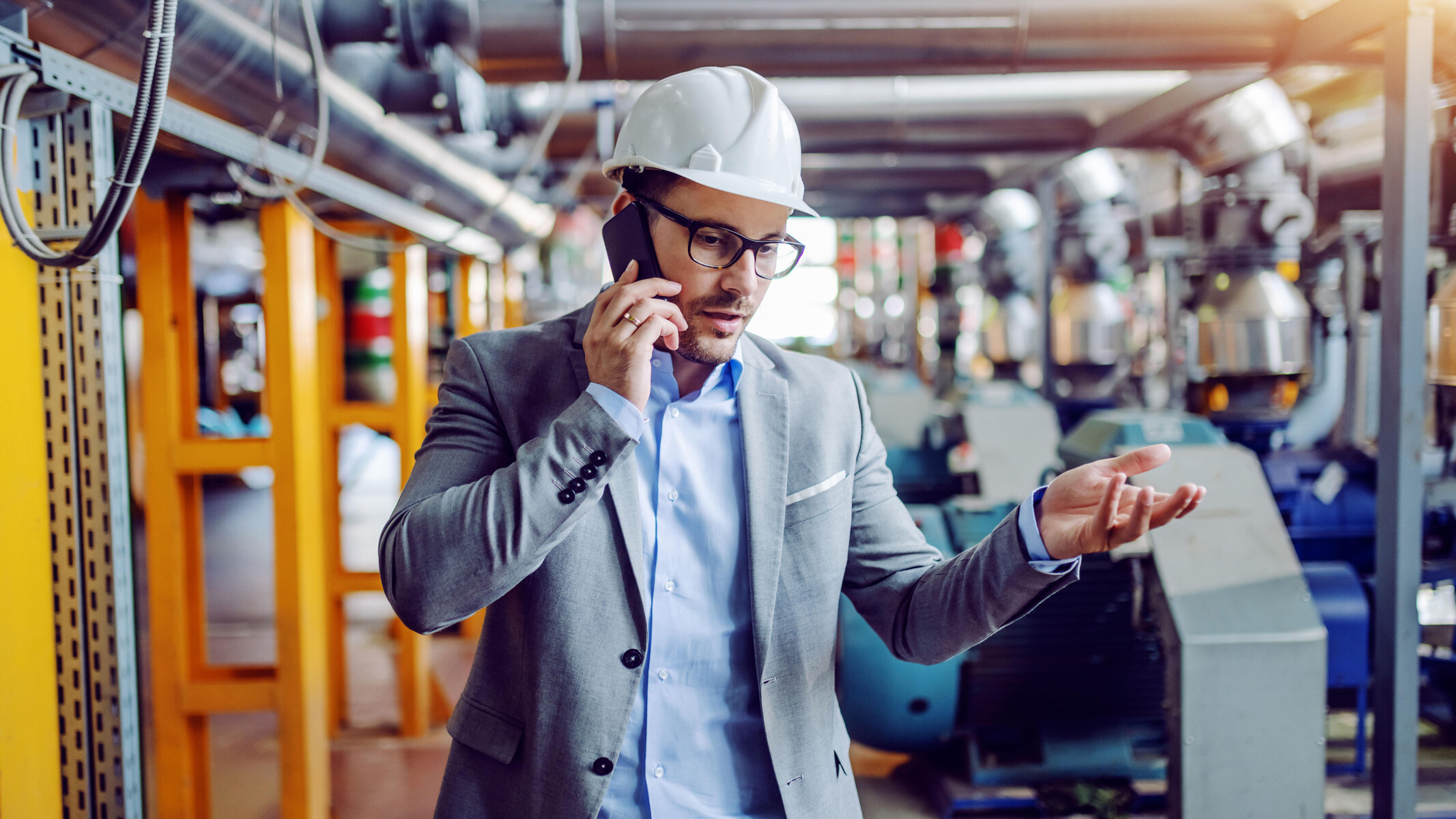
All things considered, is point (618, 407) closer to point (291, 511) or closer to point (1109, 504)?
point (1109, 504)

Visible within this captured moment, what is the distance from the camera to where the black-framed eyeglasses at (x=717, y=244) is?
1.16 meters

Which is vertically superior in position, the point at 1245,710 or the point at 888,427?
the point at 888,427

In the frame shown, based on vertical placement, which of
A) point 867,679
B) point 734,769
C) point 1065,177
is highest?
point 1065,177

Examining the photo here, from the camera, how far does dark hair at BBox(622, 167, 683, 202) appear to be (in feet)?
3.89

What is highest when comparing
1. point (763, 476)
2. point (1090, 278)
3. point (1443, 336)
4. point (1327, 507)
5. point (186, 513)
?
point (1090, 278)

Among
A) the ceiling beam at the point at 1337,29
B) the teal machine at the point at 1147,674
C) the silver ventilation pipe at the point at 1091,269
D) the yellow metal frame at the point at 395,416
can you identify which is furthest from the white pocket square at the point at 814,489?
the silver ventilation pipe at the point at 1091,269

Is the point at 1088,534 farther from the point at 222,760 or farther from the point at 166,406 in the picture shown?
the point at 222,760

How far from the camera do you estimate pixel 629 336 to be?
104 cm

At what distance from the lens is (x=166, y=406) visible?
7.98ft

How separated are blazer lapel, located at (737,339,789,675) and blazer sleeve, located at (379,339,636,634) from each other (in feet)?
0.78

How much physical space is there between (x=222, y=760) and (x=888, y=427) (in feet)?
11.4

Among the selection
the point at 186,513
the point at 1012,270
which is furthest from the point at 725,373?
the point at 1012,270

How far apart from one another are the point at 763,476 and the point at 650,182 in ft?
1.37

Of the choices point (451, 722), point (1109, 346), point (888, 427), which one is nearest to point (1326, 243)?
point (1109, 346)
